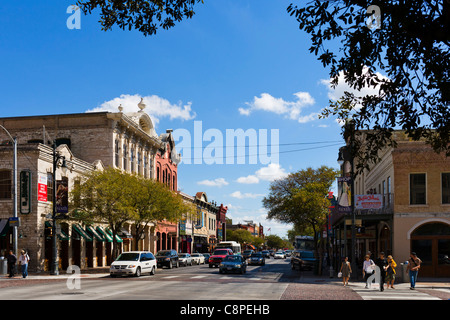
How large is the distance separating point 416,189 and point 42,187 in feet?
80.4

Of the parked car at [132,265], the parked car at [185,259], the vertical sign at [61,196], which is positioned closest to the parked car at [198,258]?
the parked car at [185,259]

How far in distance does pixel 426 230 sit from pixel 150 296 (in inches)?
793

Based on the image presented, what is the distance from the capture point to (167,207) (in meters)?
43.7

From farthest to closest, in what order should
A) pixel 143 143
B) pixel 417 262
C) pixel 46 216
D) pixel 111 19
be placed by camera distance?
1. pixel 143 143
2. pixel 46 216
3. pixel 417 262
4. pixel 111 19

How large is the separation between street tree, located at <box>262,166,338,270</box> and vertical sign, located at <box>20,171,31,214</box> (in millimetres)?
23038

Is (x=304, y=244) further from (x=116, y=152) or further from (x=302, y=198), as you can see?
(x=116, y=152)

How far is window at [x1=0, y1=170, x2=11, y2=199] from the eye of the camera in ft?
124

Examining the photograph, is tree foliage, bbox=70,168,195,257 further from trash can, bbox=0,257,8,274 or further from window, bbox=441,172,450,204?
window, bbox=441,172,450,204

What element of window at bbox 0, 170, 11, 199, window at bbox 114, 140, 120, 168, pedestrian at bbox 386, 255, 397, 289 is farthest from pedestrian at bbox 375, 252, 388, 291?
window at bbox 114, 140, 120, 168

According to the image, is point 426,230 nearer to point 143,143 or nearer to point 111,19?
point 111,19

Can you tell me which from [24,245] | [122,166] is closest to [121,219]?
[24,245]

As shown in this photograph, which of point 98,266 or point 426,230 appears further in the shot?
point 98,266

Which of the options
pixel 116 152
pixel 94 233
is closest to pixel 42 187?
pixel 94 233
